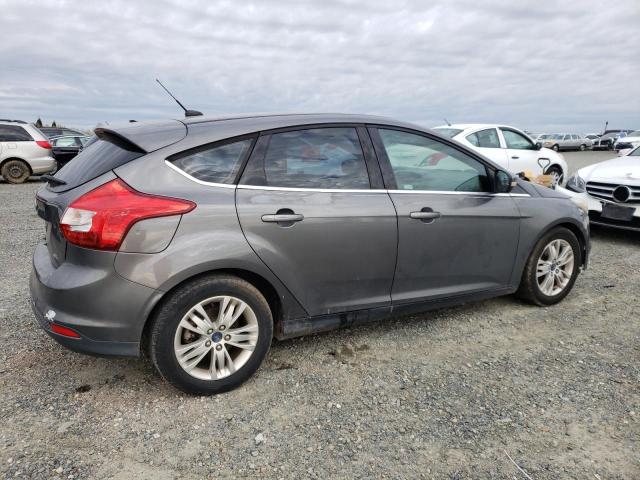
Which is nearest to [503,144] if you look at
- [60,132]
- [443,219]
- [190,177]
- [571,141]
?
[443,219]

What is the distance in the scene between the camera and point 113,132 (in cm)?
286

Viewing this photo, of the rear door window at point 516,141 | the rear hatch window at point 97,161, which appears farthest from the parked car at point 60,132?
the rear hatch window at point 97,161

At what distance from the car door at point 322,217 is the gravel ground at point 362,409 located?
0.52 metres

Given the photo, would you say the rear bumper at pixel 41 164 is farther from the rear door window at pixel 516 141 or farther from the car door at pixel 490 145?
the rear door window at pixel 516 141

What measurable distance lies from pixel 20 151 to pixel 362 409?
1435cm

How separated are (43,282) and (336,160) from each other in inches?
72.2

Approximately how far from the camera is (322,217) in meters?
2.95

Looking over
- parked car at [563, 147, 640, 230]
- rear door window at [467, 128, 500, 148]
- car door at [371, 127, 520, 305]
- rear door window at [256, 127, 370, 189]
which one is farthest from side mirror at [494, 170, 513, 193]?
rear door window at [467, 128, 500, 148]

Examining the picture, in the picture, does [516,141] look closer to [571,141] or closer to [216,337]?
[216,337]

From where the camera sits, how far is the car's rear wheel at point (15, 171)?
44.8ft

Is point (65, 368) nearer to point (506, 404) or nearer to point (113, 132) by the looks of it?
point (113, 132)

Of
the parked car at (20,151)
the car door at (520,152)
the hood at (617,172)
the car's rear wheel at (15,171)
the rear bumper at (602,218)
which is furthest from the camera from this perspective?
the car's rear wheel at (15,171)

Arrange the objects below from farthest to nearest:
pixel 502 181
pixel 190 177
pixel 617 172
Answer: pixel 617 172
pixel 502 181
pixel 190 177

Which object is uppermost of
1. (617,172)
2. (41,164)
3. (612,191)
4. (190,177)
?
(190,177)
